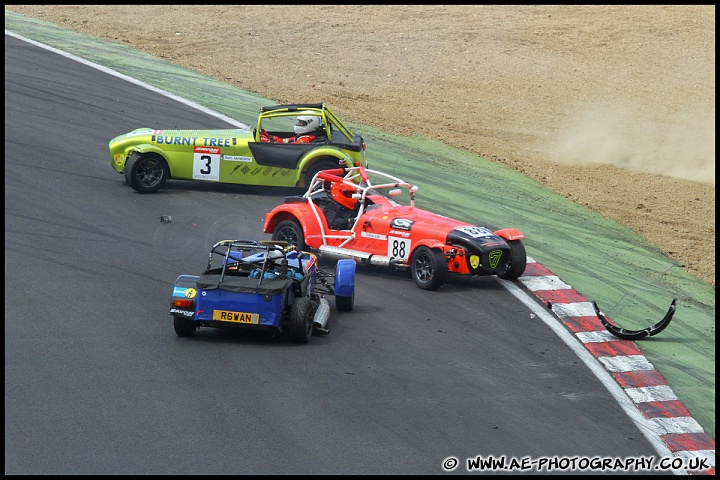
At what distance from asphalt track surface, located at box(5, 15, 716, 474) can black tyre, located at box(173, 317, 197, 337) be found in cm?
16

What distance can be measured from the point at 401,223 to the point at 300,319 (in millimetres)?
3229

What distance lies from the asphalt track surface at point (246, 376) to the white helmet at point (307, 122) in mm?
2328

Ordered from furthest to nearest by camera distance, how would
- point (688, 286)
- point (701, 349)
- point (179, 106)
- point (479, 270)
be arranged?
point (179, 106), point (688, 286), point (479, 270), point (701, 349)

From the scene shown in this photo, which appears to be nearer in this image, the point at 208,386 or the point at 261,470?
the point at 261,470

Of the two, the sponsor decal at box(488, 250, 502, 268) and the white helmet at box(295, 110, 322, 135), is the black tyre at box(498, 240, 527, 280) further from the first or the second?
the white helmet at box(295, 110, 322, 135)

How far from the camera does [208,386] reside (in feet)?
35.3

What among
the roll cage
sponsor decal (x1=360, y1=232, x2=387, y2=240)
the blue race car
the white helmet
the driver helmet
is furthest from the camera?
the white helmet

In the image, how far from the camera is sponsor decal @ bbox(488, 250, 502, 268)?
550 inches

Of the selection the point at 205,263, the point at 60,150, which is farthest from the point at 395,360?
the point at 60,150

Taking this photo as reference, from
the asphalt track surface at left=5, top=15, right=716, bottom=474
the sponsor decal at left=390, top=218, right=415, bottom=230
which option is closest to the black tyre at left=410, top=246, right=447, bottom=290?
the asphalt track surface at left=5, top=15, right=716, bottom=474

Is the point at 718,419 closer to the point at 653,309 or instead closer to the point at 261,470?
the point at 653,309

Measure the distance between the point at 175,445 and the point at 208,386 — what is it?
1325 millimetres

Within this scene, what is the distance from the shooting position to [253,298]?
11539 millimetres

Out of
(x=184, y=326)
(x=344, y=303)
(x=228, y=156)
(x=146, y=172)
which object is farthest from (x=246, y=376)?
(x=146, y=172)
